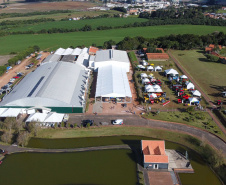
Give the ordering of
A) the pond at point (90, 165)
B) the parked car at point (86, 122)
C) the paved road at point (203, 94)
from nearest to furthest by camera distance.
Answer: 1. the pond at point (90, 165)
2. the paved road at point (203, 94)
3. the parked car at point (86, 122)

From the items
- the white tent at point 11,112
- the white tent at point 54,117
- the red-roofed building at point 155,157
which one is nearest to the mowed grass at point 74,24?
the white tent at point 11,112

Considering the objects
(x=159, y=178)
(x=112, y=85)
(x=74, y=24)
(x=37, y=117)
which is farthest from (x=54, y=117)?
(x=74, y=24)

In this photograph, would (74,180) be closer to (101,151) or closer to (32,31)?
(101,151)

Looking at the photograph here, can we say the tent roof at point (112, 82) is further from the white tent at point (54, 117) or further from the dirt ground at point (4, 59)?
the dirt ground at point (4, 59)

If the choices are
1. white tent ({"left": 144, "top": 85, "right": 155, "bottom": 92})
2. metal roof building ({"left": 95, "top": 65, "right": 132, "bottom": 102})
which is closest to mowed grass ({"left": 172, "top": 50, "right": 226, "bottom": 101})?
white tent ({"left": 144, "top": 85, "right": 155, "bottom": 92})

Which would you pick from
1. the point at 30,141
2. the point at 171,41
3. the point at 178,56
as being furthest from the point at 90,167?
the point at 171,41

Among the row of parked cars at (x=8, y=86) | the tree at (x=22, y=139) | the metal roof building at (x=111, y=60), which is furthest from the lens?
the metal roof building at (x=111, y=60)

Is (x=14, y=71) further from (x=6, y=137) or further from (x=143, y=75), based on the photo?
(x=143, y=75)
